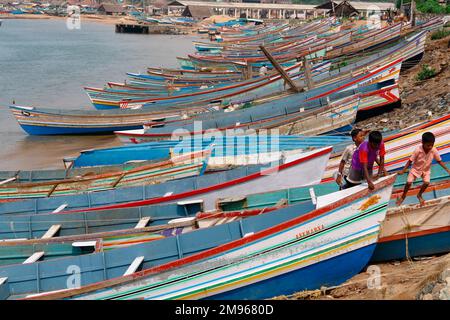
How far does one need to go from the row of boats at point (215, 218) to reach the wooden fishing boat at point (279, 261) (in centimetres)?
1

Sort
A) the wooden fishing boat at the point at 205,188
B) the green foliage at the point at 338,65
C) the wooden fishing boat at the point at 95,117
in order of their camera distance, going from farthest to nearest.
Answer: the green foliage at the point at 338,65
the wooden fishing boat at the point at 95,117
the wooden fishing boat at the point at 205,188

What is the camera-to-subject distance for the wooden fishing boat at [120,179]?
39.0 ft

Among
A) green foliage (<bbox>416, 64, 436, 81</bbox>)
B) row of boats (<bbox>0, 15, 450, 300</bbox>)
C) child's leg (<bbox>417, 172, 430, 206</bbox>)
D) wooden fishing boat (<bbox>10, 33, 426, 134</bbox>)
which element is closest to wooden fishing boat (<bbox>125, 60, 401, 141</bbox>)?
row of boats (<bbox>0, 15, 450, 300</bbox>)

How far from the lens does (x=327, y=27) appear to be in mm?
46844

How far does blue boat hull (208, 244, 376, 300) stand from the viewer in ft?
25.0

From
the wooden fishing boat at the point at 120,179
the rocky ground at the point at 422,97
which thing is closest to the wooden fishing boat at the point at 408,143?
the rocky ground at the point at 422,97

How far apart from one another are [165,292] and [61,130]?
16612 millimetres

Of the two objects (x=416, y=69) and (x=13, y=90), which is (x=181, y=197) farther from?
(x=13, y=90)

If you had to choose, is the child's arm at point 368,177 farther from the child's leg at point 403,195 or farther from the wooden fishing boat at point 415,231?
the child's leg at point 403,195

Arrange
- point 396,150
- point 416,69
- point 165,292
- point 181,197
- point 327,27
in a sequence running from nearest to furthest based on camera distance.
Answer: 1. point 165,292
2. point 181,197
3. point 396,150
4. point 416,69
5. point 327,27

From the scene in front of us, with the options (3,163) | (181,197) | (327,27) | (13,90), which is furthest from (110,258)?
(327,27)

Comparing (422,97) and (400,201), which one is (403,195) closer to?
(400,201)

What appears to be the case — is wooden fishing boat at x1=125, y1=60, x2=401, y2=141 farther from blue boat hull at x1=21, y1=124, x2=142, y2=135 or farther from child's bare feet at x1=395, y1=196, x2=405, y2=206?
child's bare feet at x1=395, y1=196, x2=405, y2=206

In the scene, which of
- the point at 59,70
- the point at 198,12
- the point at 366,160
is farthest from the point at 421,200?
the point at 198,12
